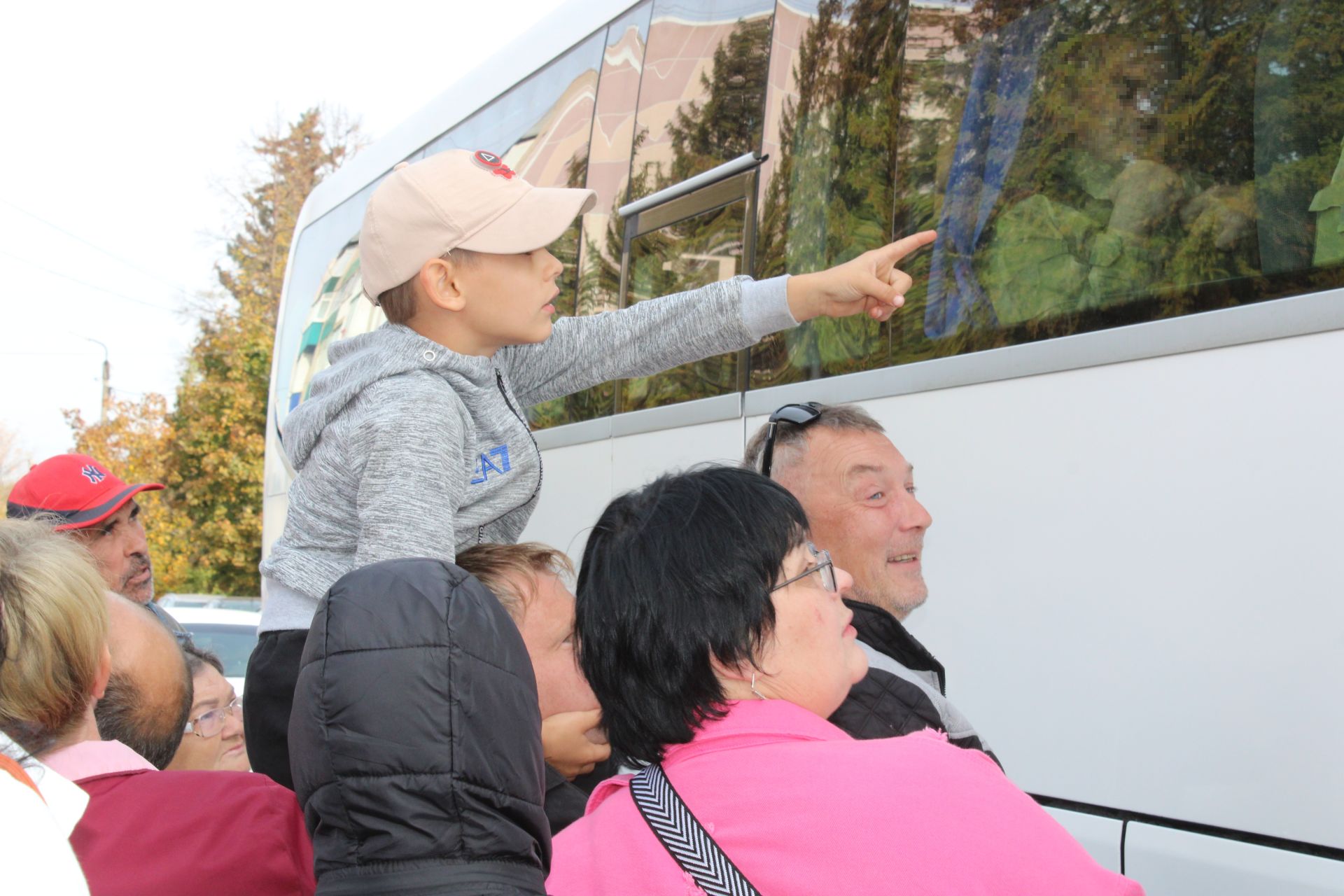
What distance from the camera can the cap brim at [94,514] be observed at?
3928 millimetres

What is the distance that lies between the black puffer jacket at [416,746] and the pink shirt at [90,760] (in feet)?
2.65

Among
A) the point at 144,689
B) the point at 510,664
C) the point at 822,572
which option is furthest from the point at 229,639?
the point at 510,664

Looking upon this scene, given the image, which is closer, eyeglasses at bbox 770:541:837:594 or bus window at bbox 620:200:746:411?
eyeglasses at bbox 770:541:837:594

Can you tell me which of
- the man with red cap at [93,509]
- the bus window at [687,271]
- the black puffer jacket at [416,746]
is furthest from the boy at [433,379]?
the man with red cap at [93,509]

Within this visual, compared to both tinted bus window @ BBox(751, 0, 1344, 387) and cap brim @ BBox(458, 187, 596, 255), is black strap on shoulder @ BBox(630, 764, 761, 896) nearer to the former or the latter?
cap brim @ BBox(458, 187, 596, 255)

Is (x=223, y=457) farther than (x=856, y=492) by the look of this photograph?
Yes

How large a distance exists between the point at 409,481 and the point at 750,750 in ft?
2.69

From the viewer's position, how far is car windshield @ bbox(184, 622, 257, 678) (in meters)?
7.56

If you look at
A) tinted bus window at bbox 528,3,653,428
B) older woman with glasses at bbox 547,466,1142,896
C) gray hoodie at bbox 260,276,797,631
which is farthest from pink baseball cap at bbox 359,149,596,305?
tinted bus window at bbox 528,3,653,428

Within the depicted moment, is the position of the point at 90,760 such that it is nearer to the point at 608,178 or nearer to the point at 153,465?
the point at 608,178

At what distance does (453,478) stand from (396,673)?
1.11m

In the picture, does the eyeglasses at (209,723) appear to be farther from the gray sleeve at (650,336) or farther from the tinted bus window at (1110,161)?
the tinted bus window at (1110,161)

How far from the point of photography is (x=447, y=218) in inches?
87.0

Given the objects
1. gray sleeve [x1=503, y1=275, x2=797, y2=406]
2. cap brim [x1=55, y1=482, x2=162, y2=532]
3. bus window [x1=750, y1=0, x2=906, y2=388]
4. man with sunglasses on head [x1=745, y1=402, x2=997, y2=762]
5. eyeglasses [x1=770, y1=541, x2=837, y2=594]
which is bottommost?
cap brim [x1=55, y1=482, x2=162, y2=532]
